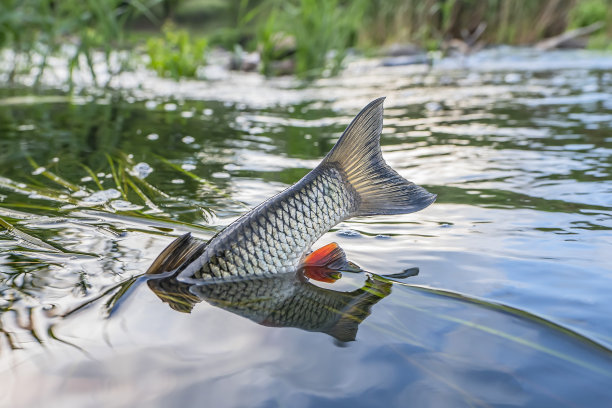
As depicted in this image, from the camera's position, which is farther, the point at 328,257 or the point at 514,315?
the point at 328,257

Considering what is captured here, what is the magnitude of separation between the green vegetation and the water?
1.68m

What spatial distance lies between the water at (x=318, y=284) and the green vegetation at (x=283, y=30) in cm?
168

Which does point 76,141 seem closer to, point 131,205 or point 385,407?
point 131,205

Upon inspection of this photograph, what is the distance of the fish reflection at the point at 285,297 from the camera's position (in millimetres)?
1674

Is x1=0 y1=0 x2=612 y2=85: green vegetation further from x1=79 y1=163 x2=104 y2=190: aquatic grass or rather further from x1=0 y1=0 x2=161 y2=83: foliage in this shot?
x1=79 y1=163 x2=104 y2=190: aquatic grass

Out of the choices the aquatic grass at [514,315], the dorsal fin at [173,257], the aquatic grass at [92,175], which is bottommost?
the aquatic grass at [514,315]

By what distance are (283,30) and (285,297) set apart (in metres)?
8.45

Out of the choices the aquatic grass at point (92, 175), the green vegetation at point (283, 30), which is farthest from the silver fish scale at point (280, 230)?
the green vegetation at point (283, 30)

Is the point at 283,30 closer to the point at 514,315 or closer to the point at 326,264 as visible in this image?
the point at 326,264

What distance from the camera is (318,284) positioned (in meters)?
1.92

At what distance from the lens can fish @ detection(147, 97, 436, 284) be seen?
5.93 ft

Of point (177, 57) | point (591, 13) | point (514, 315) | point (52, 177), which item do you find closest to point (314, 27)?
point (177, 57)

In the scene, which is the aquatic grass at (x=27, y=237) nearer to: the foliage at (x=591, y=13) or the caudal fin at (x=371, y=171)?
the caudal fin at (x=371, y=171)

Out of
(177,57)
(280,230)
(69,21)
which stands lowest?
(280,230)
